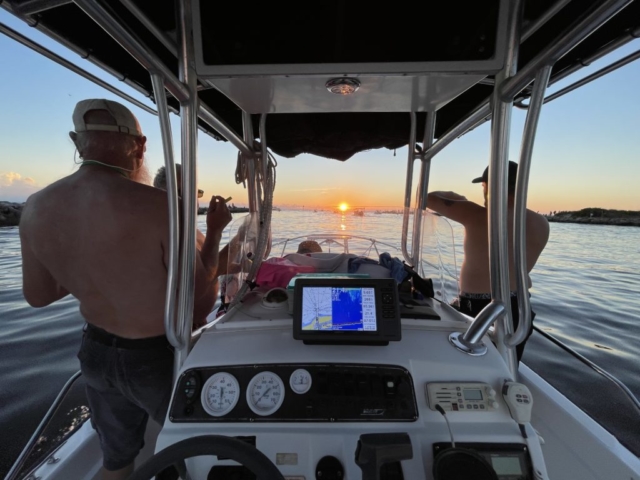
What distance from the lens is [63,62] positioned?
127cm

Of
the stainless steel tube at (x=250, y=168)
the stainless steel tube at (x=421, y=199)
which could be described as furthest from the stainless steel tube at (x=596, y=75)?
the stainless steel tube at (x=250, y=168)

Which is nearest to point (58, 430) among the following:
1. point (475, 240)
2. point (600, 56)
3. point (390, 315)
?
point (390, 315)

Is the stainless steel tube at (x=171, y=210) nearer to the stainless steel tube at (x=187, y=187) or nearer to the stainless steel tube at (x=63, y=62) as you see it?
the stainless steel tube at (x=187, y=187)

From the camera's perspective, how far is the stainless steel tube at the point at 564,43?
74 centimetres

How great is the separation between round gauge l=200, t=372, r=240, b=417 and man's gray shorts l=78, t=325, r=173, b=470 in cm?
50

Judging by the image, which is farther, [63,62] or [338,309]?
[63,62]

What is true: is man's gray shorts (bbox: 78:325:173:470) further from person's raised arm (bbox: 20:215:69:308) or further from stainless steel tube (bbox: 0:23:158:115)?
stainless steel tube (bbox: 0:23:158:115)

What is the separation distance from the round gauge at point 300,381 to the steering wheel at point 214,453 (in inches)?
13.6

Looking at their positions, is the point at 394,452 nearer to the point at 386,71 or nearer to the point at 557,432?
the point at 386,71

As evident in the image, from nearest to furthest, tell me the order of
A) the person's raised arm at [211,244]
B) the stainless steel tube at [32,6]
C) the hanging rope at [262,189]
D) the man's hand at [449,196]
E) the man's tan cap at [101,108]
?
the stainless steel tube at [32,6] < the man's tan cap at [101,108] < the person's raised arm at [211,244] < the hanging rope at [262,189] < the man's hand at [449,196]

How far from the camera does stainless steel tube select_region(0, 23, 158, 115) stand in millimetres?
1030

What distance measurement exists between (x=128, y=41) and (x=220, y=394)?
1077mm

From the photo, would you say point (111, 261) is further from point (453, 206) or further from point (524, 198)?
point (453, 206)

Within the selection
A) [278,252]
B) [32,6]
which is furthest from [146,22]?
[278,252]
